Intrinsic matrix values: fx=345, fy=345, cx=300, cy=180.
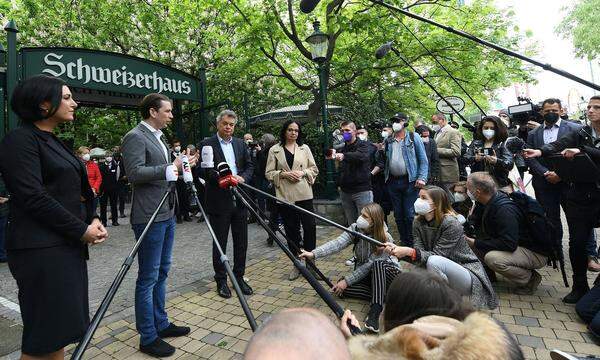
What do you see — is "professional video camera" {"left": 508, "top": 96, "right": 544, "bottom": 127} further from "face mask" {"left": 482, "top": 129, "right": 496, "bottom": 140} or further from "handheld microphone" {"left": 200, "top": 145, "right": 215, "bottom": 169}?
"handheld microphone" {"left": 200, "top": 145, "right": 215, "bottom": 169}

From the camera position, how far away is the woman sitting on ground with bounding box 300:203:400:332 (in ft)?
11.3

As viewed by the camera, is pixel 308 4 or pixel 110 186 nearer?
pixel 308 4

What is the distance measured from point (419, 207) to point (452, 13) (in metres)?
10.2

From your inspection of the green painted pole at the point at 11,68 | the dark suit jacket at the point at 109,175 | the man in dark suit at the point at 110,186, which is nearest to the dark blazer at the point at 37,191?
the green painted pole at the point at 11,68

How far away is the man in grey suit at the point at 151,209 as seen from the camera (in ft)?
9.37

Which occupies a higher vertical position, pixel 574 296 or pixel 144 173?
pixel 144 173

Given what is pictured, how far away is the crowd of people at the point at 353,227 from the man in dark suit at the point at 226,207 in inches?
0.7

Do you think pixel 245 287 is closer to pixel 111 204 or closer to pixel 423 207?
pixel 423 207

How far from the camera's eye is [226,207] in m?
4.10

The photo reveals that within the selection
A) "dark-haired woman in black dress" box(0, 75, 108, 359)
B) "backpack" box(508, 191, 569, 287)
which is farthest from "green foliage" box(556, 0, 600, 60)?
"dark-haired woman in black dress" box(0, 75, 108, 359)

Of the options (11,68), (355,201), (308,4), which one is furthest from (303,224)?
(11,68)

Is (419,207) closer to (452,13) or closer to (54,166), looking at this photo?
(54,166)

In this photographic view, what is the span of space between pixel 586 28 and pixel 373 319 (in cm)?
3004

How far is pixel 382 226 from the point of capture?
12.1ft
